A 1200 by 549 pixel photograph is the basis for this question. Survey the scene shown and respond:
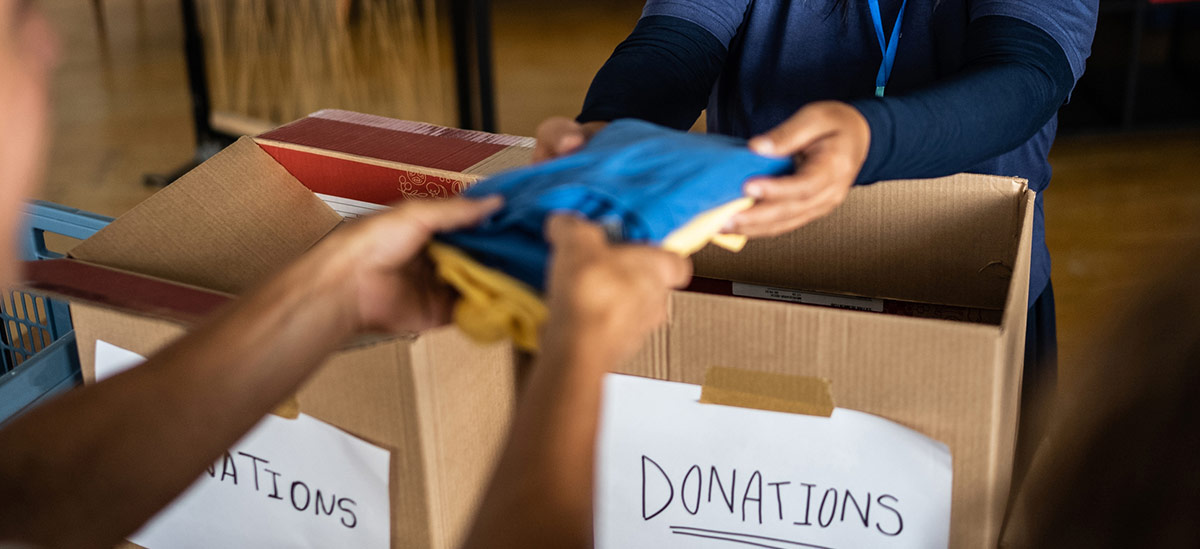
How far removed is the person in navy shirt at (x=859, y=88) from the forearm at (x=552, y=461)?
0.69ft

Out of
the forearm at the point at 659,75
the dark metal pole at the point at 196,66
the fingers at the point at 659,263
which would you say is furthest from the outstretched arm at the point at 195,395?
the dark metal pole at the point at 196,66

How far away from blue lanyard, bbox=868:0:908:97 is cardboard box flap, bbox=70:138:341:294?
522 mm

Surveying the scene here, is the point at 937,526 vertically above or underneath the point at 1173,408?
underneath

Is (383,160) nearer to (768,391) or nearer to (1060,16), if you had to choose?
(768,391)

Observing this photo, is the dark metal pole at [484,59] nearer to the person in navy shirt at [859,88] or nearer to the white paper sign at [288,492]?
the person in navy shirt at [859,88]

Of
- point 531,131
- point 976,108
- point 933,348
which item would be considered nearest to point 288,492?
point 933,348

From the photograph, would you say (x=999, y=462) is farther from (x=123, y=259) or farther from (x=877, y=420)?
(x=123, y=259)

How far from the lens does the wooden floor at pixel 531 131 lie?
2309 millimetres

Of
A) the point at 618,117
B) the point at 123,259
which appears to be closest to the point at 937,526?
the point at 618,117

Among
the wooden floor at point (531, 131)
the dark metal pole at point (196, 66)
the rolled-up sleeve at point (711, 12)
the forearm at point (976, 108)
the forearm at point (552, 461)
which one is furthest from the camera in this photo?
the dark metal pole at point (196, 66)

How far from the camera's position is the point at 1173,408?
34cm

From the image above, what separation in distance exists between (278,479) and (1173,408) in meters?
0.63

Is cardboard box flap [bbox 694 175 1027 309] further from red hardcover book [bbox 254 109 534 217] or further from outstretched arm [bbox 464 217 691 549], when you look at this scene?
outstretched arm [bbox 464 217 691 549]

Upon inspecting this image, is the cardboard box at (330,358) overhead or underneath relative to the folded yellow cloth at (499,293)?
underneath
